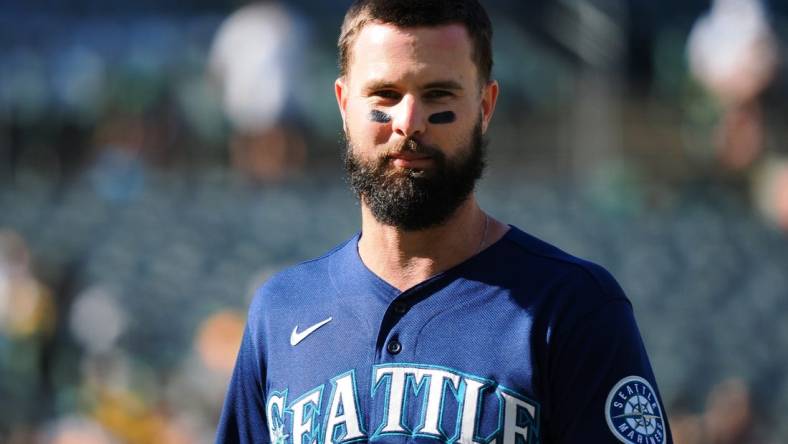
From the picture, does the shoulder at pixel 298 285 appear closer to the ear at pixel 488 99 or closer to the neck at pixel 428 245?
the neck at pixel 428 245

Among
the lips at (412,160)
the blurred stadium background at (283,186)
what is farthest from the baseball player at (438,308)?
the blurred stadium background at (283,186)

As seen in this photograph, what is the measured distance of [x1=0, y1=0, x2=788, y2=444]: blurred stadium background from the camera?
808 centimetres

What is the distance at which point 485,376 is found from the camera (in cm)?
205

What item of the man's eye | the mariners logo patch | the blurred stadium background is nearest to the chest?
the mariners logo patch

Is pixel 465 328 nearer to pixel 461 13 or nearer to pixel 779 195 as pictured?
pixel 461 13

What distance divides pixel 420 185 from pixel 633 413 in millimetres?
529

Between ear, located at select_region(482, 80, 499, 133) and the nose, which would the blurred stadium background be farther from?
the nose

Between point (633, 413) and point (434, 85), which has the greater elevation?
point (434, 85)

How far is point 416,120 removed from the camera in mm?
2088

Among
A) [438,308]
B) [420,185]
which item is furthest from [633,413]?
[420,185]

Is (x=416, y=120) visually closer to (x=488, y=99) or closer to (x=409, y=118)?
(x=409, y=118)

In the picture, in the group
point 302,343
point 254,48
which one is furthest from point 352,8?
point 254,48

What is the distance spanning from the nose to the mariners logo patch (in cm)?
55

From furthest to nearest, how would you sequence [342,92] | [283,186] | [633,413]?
1. [283,186]
2. [342,92]
3. [633,413]
